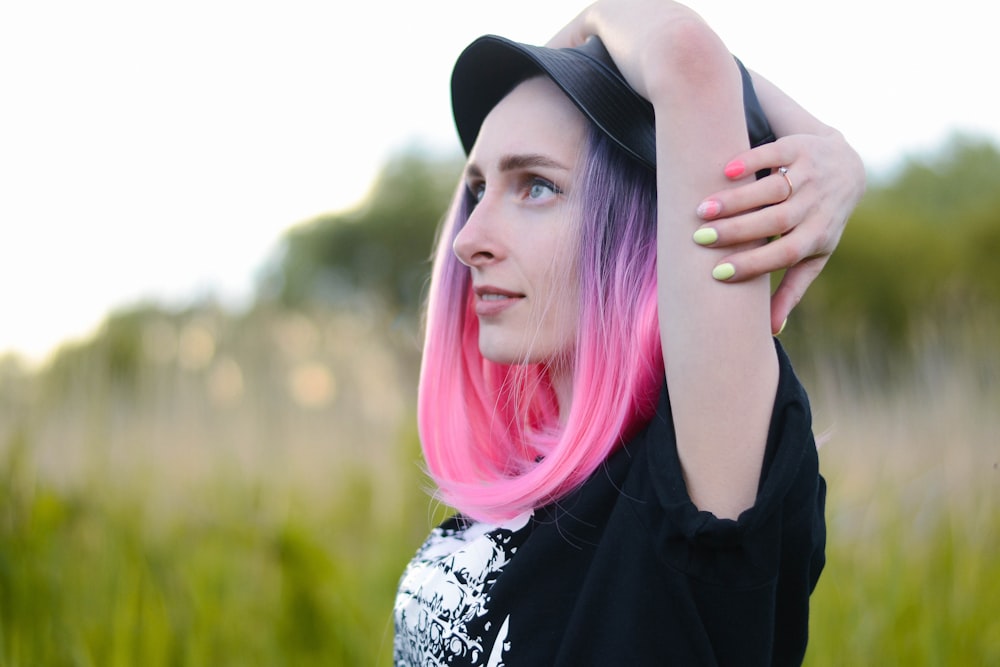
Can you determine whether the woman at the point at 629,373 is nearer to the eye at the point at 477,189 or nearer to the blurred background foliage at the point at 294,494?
the eye at the point at 477,189

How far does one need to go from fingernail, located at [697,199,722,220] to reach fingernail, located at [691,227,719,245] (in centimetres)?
2

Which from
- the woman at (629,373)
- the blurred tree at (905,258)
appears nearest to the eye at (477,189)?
the woman at (629,373)

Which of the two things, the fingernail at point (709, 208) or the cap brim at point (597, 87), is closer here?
the fingernail at point (709, 208)

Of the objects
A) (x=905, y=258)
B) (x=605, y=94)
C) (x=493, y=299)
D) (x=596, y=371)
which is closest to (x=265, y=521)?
(x=493, y=299)

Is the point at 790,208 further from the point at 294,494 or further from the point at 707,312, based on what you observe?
the point at 294,494

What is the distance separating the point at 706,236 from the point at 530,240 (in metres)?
0.34

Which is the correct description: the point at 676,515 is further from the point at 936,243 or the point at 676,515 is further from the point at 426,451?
the point at 936,243

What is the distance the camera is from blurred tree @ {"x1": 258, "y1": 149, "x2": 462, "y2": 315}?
646 inches

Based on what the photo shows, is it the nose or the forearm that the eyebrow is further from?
the forearm

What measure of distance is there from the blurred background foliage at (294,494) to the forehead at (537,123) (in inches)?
22.0

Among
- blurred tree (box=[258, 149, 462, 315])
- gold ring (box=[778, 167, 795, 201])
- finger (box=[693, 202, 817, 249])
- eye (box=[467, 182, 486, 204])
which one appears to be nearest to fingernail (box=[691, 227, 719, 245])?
finger (box=[693, 202, 817, 249])

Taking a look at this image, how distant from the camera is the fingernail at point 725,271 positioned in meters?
0.92

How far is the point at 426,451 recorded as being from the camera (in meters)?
1.51

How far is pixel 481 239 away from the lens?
123cm
